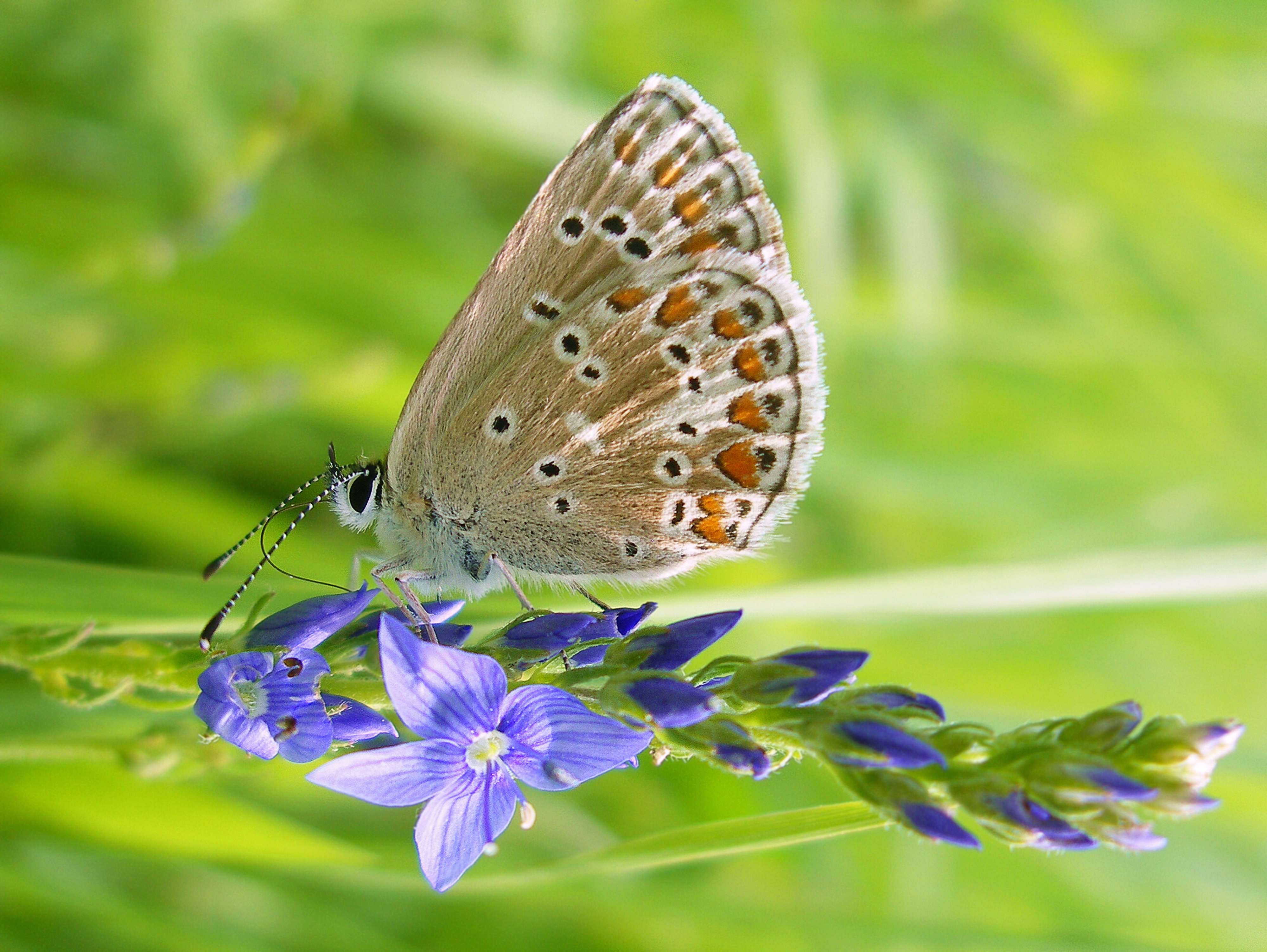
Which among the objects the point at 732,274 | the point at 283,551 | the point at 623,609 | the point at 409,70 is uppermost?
the point at 409,70

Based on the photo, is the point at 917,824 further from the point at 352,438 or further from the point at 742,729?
the point at 352,438

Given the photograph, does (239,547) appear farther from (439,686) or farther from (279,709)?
(439,686)

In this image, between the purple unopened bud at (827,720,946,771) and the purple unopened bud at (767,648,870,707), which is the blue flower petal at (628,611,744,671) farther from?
the purple unopened bud at (827,720,946,771)

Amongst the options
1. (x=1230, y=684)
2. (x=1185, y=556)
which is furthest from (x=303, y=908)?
(x=1230, y=684)

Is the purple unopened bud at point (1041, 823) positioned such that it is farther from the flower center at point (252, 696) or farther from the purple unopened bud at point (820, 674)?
the flower center at point (252, 696)

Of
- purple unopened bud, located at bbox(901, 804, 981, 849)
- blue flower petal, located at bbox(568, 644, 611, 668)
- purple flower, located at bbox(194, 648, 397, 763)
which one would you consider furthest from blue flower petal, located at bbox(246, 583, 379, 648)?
purple unopened bud, located at bbox(901, 804, 981, 849)
